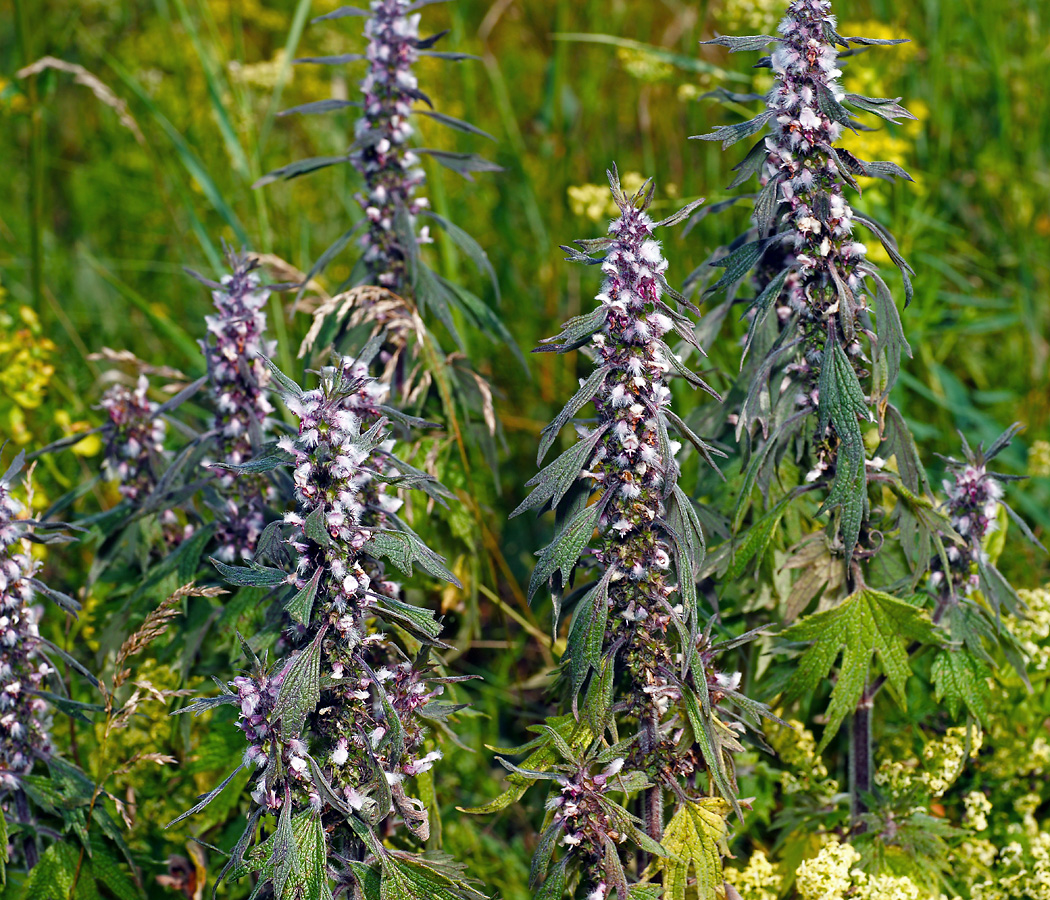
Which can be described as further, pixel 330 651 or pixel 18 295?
pixel 18 295

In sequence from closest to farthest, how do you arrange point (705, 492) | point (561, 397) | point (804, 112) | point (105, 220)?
point (804, 112), point (705, 492), point (561, 397), point (105, 220)

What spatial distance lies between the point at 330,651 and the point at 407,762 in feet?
1.11

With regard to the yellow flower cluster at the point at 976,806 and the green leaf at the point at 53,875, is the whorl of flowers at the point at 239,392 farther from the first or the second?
the yellow flower cluster at the point at 976,806

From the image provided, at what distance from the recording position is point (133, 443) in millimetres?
3074

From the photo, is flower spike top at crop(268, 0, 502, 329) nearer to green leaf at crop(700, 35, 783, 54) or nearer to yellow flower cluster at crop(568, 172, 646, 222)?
yellow flower cluster at crop(568, 172, 646, 222)

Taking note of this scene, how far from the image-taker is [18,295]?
544 centimetres

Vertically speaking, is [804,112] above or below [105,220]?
above

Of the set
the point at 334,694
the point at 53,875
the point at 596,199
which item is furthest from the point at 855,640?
the point at 596,199

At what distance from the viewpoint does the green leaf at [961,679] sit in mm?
2555

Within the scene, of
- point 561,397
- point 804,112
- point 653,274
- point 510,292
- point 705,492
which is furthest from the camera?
point 510,292

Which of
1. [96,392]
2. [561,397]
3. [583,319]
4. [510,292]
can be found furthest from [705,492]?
[96,392]

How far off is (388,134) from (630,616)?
1.63m

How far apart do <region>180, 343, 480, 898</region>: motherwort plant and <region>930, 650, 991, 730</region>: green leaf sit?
4.16 feet

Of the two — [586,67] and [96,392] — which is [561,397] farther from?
[586,67]
